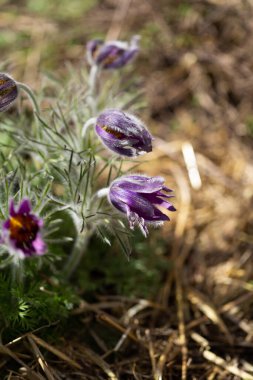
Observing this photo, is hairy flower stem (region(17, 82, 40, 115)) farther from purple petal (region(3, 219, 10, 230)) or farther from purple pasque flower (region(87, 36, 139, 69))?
purple petal (region(3, 219, 10, 230))

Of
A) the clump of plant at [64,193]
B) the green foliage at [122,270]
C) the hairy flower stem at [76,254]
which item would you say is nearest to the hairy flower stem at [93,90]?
the clump of plant at [64,193]

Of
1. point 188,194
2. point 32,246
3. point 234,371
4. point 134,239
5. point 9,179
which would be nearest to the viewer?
point 32,246

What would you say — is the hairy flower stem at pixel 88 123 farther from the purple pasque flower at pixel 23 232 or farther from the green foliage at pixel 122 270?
the green foliage at pixel 122 270

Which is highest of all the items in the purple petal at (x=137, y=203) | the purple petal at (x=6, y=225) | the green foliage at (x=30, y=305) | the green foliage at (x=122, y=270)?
the purple petal at (x=6, y=225)

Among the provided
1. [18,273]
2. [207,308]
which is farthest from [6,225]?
[207,308]

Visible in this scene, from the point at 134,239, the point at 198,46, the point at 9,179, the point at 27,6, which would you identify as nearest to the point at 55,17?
the point at 27,6

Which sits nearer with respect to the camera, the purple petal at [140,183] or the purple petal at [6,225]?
the purple petal at [6,225]

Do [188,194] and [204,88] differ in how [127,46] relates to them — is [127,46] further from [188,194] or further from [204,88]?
[204,88]
